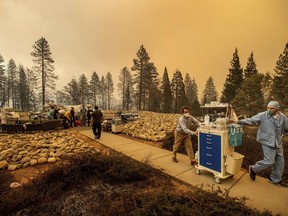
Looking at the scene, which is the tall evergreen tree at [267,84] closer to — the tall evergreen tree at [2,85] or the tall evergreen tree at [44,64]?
the tall evergreen tree at [44,64]

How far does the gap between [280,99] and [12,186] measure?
2604cm

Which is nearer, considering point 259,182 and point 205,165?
point 259,182

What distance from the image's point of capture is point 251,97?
21.9 m

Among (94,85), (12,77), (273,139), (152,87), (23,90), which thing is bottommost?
(273,139)

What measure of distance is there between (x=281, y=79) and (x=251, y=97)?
4.14 meters

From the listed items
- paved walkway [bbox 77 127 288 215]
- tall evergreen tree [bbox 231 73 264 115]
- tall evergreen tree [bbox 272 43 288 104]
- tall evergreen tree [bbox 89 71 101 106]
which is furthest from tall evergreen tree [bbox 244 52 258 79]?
tall evergreen tree [bbox 89 71 101 106]

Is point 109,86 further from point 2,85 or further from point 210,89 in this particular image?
point 210,89

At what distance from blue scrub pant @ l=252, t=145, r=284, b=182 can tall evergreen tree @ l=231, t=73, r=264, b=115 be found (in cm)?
2169

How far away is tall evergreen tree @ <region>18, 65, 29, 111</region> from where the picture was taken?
4181 cm

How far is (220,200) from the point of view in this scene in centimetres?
255

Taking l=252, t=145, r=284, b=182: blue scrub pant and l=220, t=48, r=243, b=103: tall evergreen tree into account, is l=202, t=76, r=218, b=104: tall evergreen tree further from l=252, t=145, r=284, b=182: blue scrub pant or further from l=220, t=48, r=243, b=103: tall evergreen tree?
l=252, t=145, r=284, b=182: blue scrub pant

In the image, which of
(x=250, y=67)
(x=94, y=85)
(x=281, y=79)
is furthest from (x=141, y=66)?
(x=94, y=85)

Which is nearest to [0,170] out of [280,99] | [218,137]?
[218,137]

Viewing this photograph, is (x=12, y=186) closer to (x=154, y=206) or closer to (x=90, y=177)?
(x=90, y=177)
